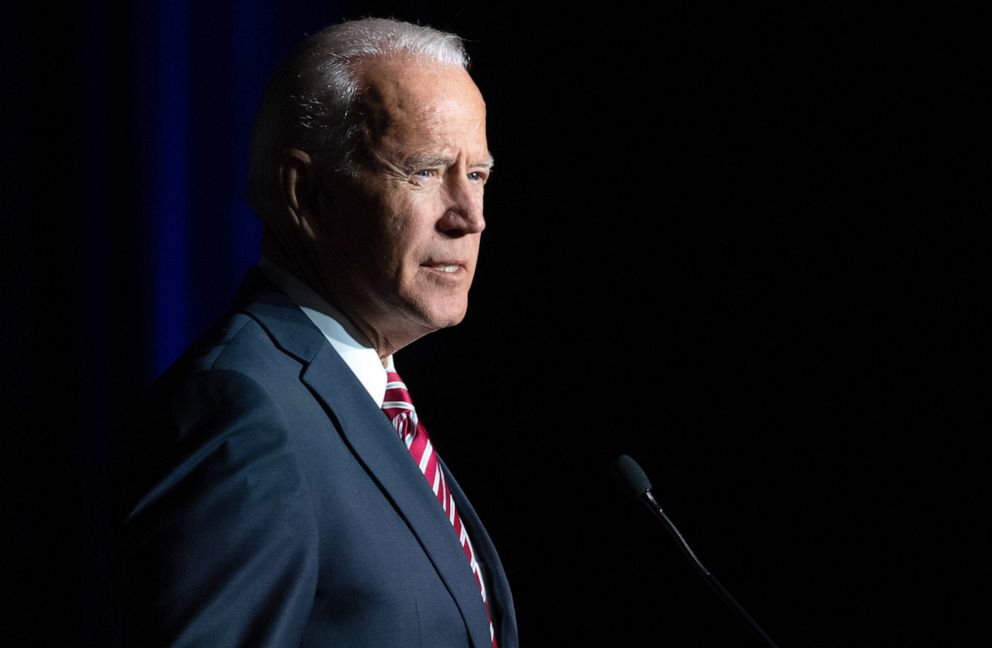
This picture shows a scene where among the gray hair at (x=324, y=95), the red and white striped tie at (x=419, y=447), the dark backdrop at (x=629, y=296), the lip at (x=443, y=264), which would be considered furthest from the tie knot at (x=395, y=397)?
the dark backdrop at (x=629, y=296)

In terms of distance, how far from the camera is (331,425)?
1179mm

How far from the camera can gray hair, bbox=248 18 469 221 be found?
4.33ft

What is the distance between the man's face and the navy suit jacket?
0.11 metres

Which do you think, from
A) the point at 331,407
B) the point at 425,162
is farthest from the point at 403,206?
the point at 331,407

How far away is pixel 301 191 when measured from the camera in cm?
134

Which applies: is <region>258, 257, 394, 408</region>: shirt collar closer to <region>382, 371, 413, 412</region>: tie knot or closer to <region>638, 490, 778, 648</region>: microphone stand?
<region>382, 371, 413, 412</region>: tie knot

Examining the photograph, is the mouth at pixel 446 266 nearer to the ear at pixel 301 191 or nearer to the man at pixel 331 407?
the man at pixel 331 407

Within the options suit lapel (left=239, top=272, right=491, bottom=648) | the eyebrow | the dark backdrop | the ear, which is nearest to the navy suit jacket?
suit lapel (left=239, top=272, right=491, bottom=648)

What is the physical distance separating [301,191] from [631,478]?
2.04 feet

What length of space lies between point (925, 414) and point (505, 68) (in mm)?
1321

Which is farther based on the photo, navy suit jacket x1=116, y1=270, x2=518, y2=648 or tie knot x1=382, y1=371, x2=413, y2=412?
tie knot x1=382, y1=371, x2=413, y2=412

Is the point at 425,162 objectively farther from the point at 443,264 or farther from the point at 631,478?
the point at 631,478

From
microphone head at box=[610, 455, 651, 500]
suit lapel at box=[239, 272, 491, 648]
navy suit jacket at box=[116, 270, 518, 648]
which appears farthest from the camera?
microphone head at box=[610, 455, 651, 500]

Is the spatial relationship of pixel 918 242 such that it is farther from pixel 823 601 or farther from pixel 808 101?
pixel 823 601
